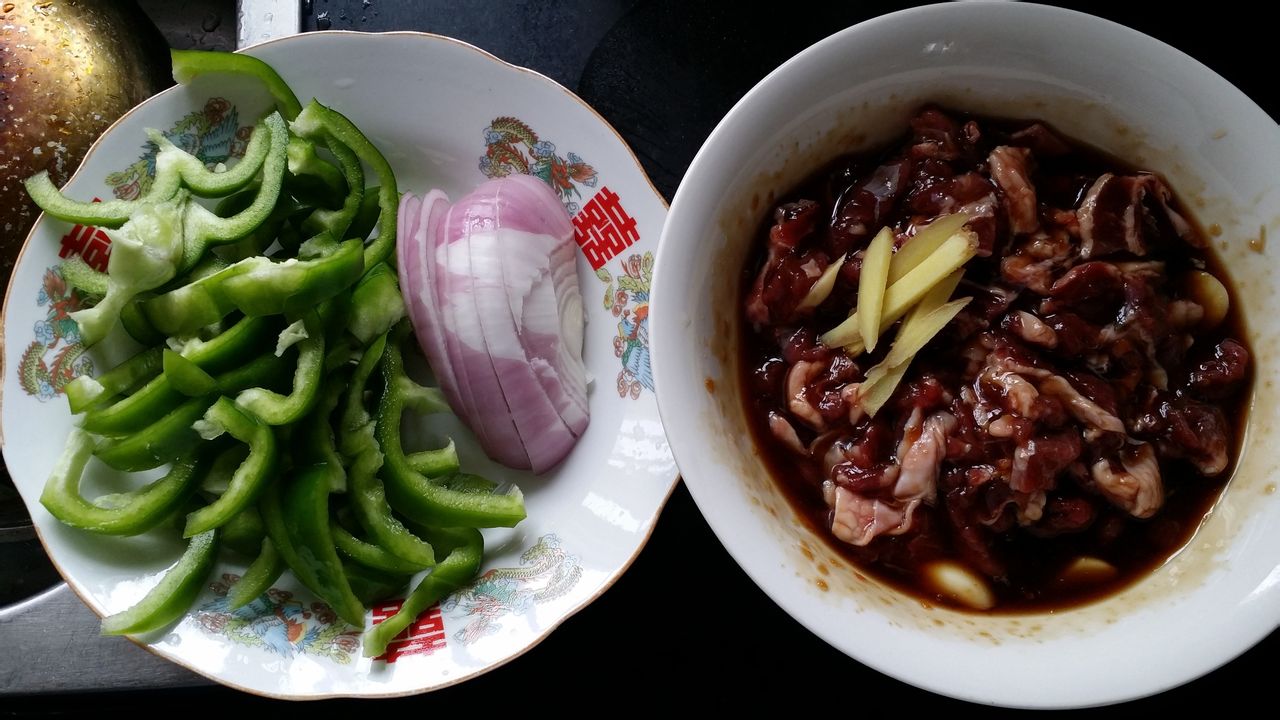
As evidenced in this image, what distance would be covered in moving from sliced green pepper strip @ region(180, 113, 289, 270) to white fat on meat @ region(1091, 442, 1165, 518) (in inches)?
62.1

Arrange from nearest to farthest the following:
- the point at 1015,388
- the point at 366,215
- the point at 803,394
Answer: the point at 1015,388, the point at 803,394, the point at 366,215

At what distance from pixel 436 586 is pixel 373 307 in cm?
55

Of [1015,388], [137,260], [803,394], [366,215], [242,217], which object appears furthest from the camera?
[366,215]

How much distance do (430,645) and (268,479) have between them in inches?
17.3

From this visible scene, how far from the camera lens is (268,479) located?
1644 millimetres

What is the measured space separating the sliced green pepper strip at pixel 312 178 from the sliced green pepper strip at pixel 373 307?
0.71 ft

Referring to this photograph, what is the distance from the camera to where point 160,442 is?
5.29 ft

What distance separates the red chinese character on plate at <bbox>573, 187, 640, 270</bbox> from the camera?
6.00 feet

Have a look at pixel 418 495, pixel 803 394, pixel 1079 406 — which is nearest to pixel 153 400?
pixel 418 495

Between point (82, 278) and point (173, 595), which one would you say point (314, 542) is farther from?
point (82, 278)

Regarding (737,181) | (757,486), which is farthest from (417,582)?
(737,181)

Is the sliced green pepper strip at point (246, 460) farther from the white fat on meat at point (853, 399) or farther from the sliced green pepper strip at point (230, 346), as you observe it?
the white fat on meat at point (853, 399)

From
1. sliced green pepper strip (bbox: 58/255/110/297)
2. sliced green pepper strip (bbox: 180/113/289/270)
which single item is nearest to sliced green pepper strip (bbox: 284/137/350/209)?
sliced green pepper strip (bbox: 180/113/289/270)

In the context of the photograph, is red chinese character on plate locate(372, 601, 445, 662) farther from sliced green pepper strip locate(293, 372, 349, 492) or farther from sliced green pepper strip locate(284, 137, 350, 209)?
sliced green pepper strip locate(284, 137, 350, 209)
